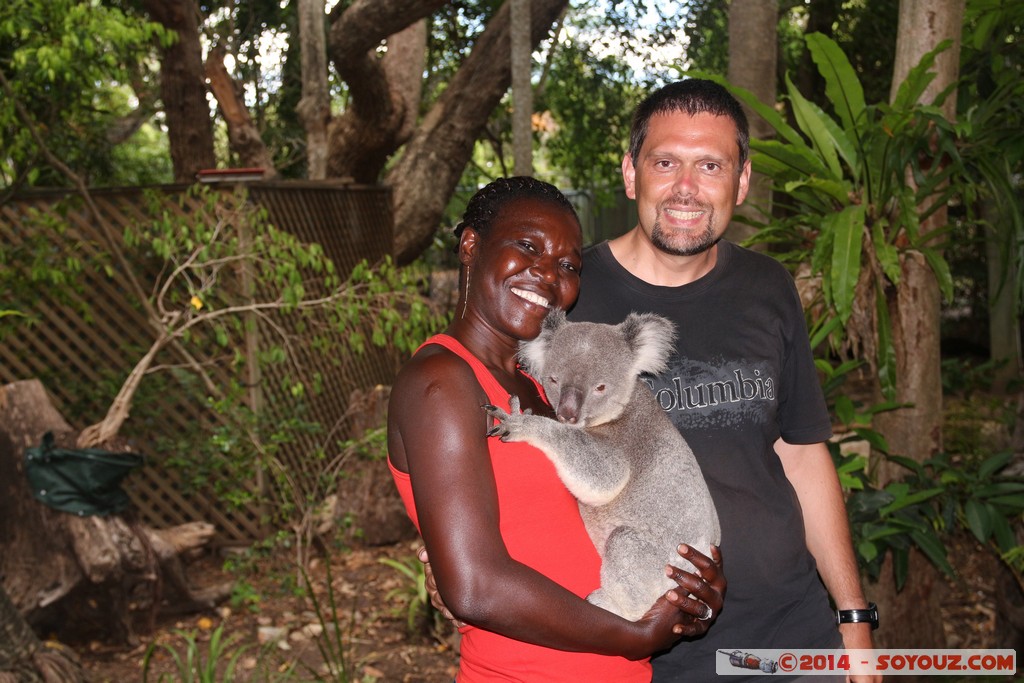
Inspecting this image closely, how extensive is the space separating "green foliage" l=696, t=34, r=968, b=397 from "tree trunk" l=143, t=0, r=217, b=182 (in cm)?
480

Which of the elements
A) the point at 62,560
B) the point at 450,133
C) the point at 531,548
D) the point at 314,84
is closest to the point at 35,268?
the point at 62,560

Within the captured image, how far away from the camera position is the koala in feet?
5.15

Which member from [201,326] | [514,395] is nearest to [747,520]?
[514,395]

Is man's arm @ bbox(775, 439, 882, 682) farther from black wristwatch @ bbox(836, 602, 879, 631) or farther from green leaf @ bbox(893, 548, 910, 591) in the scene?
green leaf @ bbox(893, 548, 910, 591)

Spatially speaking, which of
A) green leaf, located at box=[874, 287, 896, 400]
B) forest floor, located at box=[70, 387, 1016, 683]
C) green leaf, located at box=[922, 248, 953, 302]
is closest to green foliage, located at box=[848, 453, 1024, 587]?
green leaf, located at box=[874, 287, 896, 400]

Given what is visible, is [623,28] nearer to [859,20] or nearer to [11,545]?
[859,20]

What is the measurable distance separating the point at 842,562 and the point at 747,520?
0.34 metres

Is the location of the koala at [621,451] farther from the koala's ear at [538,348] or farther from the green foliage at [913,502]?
the green foliage at [913,502]

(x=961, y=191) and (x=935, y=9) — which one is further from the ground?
(x=935, y=9)

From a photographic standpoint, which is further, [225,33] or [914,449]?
[225,33]

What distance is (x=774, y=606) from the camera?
1.72 meters

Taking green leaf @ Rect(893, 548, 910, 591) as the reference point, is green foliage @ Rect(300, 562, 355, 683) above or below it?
below

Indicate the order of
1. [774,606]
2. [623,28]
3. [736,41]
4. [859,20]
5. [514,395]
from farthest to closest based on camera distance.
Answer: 1. [859,20]
2. [623,28]
3. [736,41]
4. [774,606]
5. [514,395]

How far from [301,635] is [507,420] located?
122 inches
